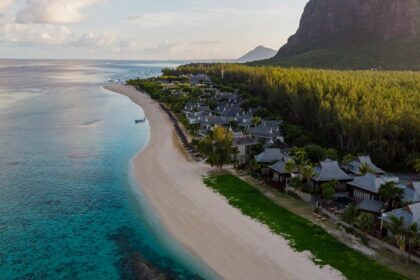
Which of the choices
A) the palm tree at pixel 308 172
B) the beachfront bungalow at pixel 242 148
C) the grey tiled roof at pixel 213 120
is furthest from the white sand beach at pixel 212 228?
the grey tiled roof at pixel 213 120

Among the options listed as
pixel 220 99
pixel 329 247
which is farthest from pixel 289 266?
pixel 220 99

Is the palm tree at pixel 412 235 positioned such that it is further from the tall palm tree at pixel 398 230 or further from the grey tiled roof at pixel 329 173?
the grey tiled roof at pixel 329 173

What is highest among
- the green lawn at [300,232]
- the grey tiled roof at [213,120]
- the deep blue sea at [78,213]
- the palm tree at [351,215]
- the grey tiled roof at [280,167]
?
the grey tiled roof at [213,120]

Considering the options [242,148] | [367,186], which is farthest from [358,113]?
[367,186]

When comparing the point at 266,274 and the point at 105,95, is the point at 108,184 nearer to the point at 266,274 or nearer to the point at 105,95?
the point at 266,274

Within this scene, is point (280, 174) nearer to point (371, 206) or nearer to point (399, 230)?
point (371, 206)

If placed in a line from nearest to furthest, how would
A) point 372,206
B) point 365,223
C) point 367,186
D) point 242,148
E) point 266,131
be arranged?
1. point 365,223
2. point 372,206
3. point 367,186
4. point 242,148
5. point 266,131
